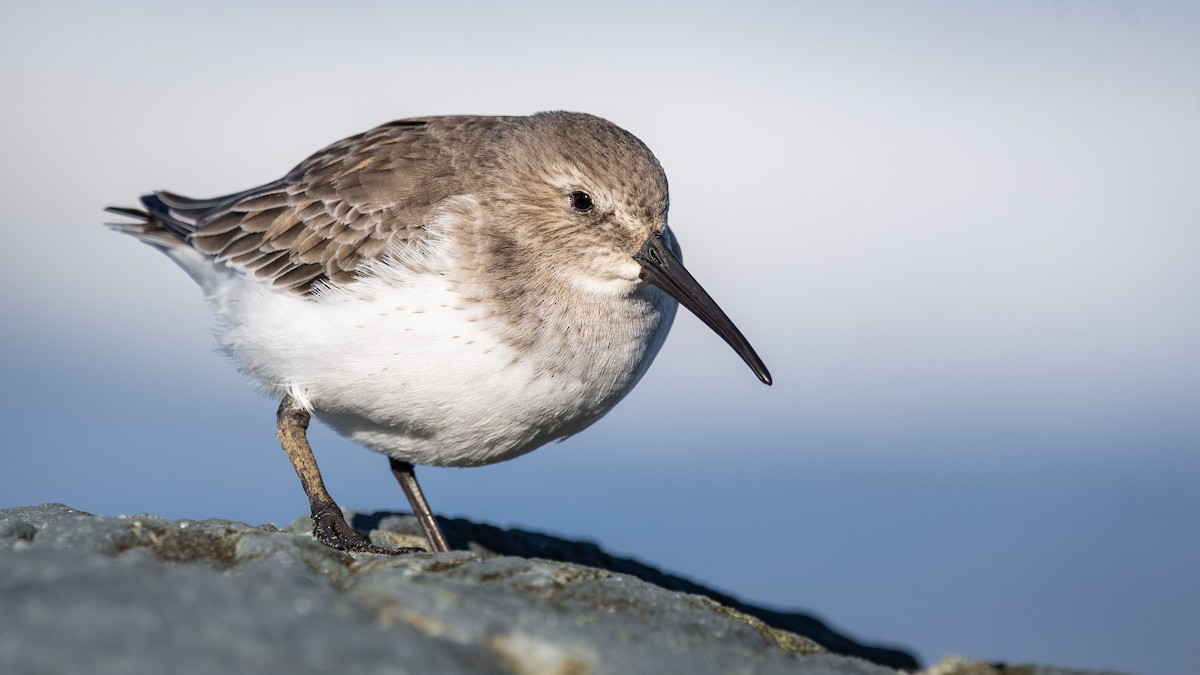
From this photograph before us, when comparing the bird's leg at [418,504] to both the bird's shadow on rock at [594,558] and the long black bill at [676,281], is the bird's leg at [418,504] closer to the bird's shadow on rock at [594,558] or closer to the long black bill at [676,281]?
the bird's shadow on rock at [594,558]

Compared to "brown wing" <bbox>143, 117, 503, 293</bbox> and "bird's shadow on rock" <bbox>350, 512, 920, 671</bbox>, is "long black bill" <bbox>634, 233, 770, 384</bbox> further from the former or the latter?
"bird's shadow on rock" <bbox>350, 512, 920, 671</bbox>

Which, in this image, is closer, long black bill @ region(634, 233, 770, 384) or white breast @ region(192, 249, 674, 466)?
white breast @ region(192, 249, 674, 466)

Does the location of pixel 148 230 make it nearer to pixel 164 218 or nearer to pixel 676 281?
pixel 164 218

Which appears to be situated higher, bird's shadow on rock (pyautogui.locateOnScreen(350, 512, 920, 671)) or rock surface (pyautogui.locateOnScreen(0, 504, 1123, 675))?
bird's shadow on rock (pyautogui.locateOnScreen(350, 512, 920, 671))

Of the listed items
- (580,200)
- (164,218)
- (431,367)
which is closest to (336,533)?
(431,367)

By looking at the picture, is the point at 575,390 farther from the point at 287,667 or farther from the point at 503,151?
the point at 287,667

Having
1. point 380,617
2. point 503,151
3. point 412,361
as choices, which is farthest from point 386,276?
point 380,617

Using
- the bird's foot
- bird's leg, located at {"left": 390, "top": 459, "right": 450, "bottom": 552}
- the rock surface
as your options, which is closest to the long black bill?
the bird's foot
